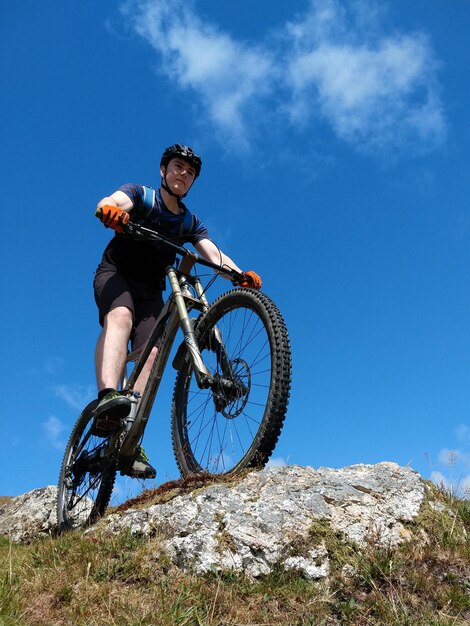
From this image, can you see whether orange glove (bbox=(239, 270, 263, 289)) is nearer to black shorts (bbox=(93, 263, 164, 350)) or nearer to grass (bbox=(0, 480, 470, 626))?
black shorts (bbox=(93, 263, 164, 350))

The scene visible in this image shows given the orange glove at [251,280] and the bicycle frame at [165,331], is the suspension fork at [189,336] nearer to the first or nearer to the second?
the bicycle frame at [165,331]

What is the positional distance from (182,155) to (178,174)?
0.66 ft

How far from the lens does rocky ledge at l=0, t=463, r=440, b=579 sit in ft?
13.3

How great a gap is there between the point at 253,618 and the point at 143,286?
3865 millimetres

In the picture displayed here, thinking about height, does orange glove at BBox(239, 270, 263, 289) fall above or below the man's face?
below

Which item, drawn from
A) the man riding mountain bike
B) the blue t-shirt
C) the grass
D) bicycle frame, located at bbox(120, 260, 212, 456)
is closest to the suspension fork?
bicycle frame, located at bbox(120, 260, 212, 456)

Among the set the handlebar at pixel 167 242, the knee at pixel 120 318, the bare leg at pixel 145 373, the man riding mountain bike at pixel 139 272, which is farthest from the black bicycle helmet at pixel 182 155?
the bare leg at pixel 145 373

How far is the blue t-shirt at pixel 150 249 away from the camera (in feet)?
20.7

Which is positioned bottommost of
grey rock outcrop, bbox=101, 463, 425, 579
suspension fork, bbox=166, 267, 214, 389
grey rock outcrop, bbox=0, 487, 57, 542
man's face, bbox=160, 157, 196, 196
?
grey rock outcrop, bbox=101, 463, 425, 579

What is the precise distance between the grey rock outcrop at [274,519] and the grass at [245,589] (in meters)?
0.08

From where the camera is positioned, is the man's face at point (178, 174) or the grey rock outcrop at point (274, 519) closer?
the grey rock outcrop at point (274, 519)

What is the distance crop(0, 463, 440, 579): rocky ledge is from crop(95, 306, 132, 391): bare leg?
1428 mm

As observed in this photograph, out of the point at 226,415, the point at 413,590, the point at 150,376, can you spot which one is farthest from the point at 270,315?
the point at 413,590

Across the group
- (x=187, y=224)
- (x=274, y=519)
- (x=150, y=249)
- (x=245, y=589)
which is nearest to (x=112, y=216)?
(x=150, y=249)
